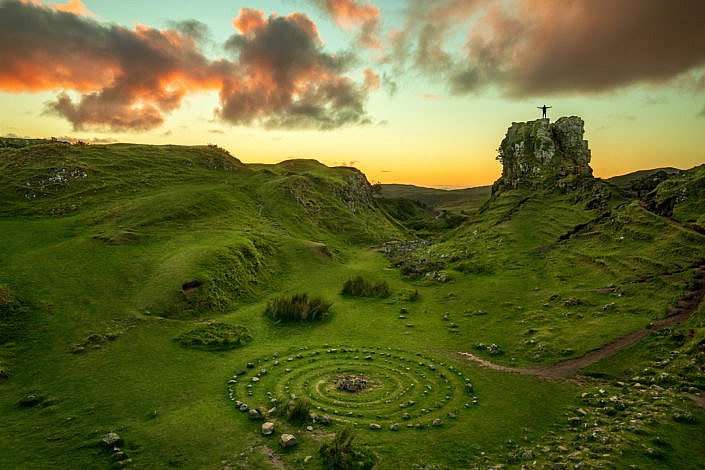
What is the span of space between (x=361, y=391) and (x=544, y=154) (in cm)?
10687

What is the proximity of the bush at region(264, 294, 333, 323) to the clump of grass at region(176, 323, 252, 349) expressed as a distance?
17.8 ft

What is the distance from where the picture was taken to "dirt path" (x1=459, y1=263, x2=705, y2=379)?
31945 millimetres

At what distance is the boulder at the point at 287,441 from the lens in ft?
69.5

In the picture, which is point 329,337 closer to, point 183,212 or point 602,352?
point 602,352

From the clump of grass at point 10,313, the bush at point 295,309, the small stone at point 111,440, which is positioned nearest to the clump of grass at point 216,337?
the bush at point 295,309

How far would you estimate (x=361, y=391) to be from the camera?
94.7ft

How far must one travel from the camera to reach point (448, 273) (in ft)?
218

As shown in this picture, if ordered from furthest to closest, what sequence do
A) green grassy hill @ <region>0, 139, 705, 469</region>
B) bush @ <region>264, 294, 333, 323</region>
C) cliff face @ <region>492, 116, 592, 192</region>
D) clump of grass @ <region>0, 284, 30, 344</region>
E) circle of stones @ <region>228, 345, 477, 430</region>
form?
cliff face @ <region>492, 116, 592, 192</region> → bush @ <region>264, 294, 333, 323</region> → clump of grass @ <region>0, 284, 30, 344</region> → circle of stones @ <region>228, 345, 477, 430</region> → green grassy hill @ <region>0, 139, 705, 469</region>

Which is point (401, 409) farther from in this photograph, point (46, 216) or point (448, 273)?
point (46, 216)

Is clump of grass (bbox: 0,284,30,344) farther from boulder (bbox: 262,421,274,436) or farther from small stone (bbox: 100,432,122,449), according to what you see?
boulder (bbox: 262,421,274,436)

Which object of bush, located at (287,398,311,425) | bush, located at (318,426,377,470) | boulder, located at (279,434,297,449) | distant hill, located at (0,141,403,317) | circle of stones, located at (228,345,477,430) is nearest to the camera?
bush, located at (318,426,377,470)

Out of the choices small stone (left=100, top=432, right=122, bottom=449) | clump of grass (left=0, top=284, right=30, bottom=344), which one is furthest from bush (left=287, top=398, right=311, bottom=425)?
clump of grass (left=0, top=284, right=30, bottom=344)

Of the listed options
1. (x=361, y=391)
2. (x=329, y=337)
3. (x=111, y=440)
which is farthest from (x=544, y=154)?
(x=111, y=440)

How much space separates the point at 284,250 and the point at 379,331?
35.6m
